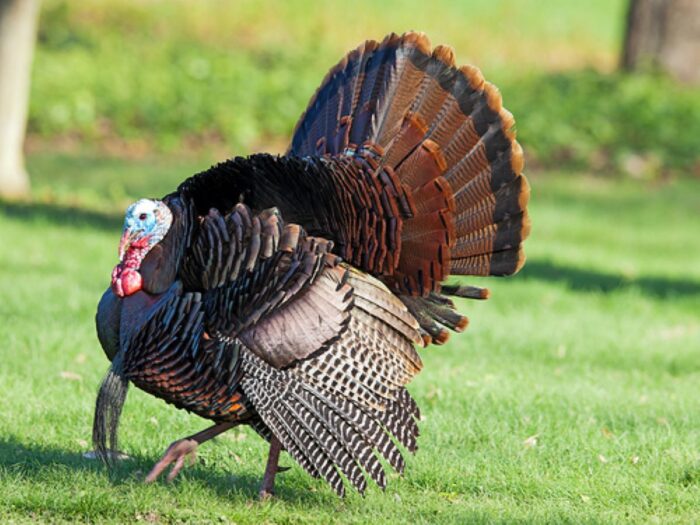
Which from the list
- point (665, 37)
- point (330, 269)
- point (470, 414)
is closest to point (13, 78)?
point (470, 414)

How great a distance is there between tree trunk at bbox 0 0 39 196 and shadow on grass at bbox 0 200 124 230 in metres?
0.56

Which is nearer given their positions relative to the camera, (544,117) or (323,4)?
(544,117)

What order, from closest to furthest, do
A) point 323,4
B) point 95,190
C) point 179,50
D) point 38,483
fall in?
point 38,483 → point 95,190 → point 179,50 → point 323,4

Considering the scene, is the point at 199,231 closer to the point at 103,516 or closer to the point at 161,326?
the point at 161,326

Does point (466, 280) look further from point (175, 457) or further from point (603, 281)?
point (175, 457)

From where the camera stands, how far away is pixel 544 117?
16656mm

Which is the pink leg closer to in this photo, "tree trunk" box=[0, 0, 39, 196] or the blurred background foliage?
"tree trunk" box=[0, 0, 39, 196]

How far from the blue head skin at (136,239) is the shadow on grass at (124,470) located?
2.76ft

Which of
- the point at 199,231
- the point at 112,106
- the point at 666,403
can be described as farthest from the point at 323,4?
the point at 199,231

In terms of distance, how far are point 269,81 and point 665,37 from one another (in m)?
5.77

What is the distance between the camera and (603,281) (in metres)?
10.3

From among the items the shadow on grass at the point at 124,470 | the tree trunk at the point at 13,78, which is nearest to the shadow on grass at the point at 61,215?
the tree trunk at the point at 13,78

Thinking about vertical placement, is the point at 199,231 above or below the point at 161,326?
above

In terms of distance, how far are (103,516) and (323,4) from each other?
19.4 metres
